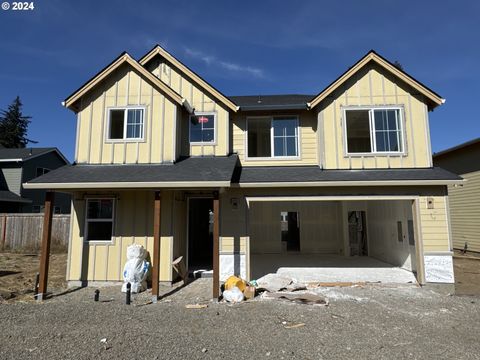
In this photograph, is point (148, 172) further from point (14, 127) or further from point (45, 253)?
point (14, 127)

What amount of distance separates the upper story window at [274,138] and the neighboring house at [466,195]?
29.2 feet

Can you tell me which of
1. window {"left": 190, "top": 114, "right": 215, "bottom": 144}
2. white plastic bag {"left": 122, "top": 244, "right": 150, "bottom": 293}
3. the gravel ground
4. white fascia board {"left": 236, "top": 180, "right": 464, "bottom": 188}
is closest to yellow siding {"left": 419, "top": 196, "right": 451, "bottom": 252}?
white fascia board {"left": 236, "top": 180, "right": 464, "bottom": 188}

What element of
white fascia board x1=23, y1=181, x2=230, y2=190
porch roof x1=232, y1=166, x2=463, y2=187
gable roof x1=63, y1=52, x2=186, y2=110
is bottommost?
white fascia board x1=23, y1=181, x2=230, y2=190

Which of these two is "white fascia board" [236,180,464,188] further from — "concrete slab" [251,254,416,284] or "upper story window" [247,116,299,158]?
"concrete slab" [251,254,416,284]

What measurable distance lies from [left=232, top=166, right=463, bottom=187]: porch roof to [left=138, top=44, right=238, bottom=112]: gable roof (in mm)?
2505

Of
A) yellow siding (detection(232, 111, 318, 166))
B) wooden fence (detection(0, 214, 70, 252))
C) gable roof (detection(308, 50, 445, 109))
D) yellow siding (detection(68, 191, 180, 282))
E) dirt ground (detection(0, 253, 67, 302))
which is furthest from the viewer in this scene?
wooden fence (detection(0, 214, 70, 252))

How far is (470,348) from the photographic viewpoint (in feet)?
15.9

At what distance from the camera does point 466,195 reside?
48.8 ft

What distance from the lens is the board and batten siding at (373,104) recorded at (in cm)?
960

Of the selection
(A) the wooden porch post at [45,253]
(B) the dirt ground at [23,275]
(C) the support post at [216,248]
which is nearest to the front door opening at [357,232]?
(C) the support post at [216,248]

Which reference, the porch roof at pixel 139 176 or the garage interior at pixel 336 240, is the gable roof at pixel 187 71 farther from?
the garage interior at pixel 336 240

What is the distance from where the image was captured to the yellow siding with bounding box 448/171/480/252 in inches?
559

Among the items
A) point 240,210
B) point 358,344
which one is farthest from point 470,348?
point 240,210

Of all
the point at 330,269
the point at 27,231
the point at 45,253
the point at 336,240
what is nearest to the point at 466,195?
the point at 336,240
